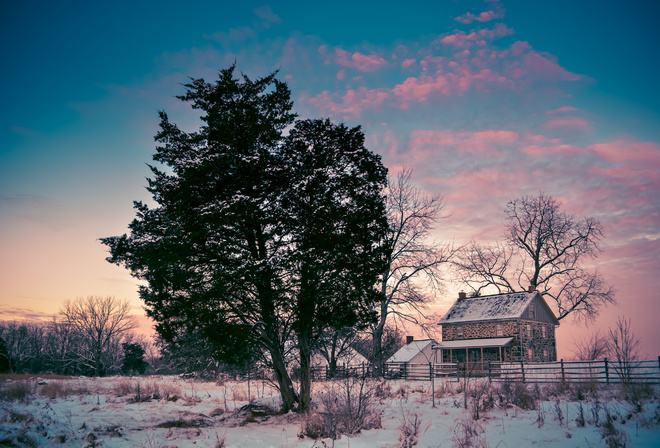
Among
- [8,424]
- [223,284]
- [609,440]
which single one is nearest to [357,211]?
[223,284]

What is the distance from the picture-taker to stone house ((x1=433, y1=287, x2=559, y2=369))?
122ft

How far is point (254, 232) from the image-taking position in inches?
564

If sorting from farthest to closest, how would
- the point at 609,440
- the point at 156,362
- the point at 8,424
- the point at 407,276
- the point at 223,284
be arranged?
the point at 156,362 < the point at 407,276 < the point at 223,284 < the point at 8,424 < the point at 609,440

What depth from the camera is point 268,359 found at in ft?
48.4

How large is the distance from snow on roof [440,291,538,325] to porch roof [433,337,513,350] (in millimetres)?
1923

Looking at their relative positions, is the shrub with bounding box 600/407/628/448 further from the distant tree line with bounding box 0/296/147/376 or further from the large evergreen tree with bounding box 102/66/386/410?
the distant tree line with bounding box 0/296/147/376

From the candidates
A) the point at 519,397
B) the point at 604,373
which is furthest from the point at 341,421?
the point at 604,373

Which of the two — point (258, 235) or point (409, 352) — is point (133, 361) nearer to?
point (409, 352)

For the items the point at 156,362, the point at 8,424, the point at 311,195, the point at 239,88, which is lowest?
the point at 156,362

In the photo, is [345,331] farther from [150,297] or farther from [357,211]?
[150,297]

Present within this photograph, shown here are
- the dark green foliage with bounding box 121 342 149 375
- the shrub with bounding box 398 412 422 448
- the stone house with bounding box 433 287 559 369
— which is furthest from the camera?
the dark green foliage with bounding box 121 342 149 375

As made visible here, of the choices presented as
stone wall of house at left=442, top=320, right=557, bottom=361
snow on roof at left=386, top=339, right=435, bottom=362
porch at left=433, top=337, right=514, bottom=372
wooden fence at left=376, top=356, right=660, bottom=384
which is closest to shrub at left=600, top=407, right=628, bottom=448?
wooden fence at left=376, top=356, right=660, bottom=384

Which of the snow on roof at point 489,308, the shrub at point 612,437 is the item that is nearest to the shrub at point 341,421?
the shrub at point 612,437

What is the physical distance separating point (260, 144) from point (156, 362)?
7149cm
